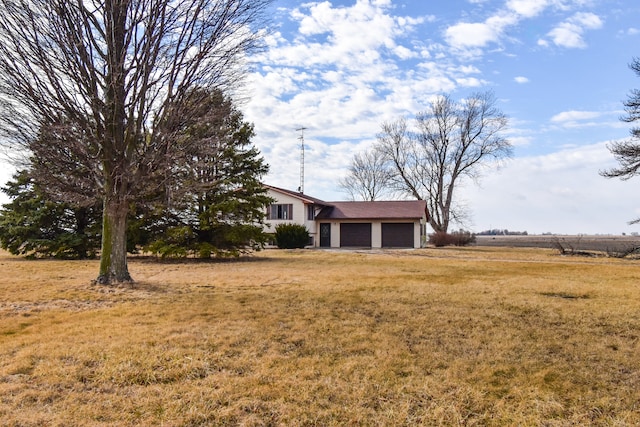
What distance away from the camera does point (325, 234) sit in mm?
33031

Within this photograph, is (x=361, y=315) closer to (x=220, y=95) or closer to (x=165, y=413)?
(x=165, y=413)

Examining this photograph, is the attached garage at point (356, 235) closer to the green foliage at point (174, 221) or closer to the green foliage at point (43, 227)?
the green foliage at point (174, 221)

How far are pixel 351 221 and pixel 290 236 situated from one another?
19.1ft

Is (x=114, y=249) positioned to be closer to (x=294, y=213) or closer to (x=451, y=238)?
(x=294, y=213)

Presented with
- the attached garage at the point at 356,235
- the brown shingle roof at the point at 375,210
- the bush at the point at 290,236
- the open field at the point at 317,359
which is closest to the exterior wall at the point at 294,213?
the bush at the point at 290,236

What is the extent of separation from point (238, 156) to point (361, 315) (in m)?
13.5

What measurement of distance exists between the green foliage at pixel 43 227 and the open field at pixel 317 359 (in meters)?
11.3

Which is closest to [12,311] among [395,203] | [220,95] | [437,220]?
[220,95]

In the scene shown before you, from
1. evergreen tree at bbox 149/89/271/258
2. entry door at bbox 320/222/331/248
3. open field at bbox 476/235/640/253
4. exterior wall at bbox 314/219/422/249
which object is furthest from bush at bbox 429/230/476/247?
evergreen tree at bbox 149/89/271/258

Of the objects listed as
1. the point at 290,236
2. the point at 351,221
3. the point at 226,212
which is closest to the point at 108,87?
the point at 226,212

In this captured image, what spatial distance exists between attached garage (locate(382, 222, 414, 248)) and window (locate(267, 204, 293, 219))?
7.06 metres

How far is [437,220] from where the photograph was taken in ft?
136

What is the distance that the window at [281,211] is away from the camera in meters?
31.2

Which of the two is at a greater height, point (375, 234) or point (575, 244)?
point (375, 234)
